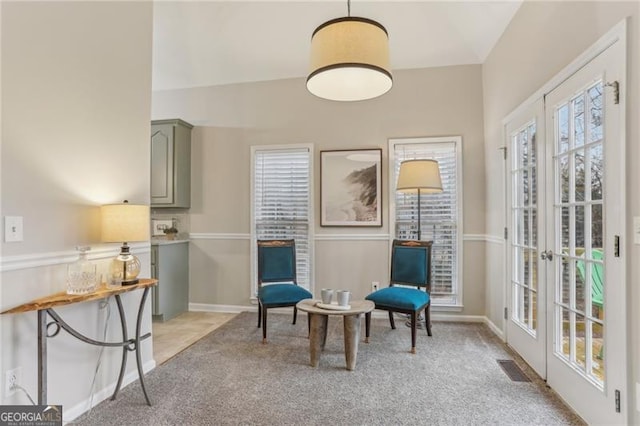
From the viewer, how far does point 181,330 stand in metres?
3.75

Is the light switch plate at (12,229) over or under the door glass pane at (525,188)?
under

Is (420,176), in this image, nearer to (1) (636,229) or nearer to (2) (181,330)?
(1) (636,229)

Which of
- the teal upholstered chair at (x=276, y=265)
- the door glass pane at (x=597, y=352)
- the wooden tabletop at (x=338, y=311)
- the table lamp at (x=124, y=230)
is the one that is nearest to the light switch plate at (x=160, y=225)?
the teal upholstered chair at (x=276, y=265)

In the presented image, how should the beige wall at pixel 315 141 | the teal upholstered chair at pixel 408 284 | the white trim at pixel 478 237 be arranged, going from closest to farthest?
1. the teal upholstered chair at pixel 408 284
2. the white trim at pixel 478 237
3. the beige wall at pixel 315 141

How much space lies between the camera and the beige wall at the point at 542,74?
63.2 inches

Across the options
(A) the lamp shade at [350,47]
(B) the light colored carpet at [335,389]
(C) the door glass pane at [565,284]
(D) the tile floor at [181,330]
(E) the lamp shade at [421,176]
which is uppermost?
(A) the lamp shade at [350,47]

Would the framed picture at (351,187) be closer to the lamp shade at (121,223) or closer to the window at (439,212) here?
the window at (439,212)

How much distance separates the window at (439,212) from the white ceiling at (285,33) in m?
1.02

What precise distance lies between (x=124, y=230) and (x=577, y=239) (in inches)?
113

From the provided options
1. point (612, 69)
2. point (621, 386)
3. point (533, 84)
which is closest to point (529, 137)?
point (533, 84)

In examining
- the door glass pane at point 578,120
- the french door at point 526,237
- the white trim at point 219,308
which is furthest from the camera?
the white trim at point 219,308

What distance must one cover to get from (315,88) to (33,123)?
159cm

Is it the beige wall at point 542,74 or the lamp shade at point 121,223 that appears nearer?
the beige wall at point 542,74

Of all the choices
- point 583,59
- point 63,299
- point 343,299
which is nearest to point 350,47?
point 583,59
